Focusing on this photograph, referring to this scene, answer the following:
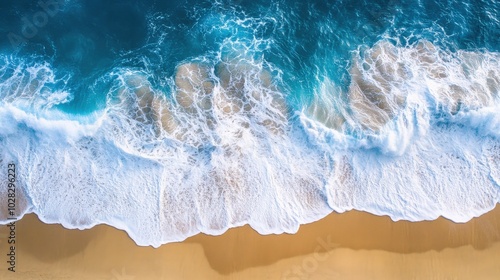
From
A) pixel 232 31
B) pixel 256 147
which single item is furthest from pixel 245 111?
pixel 232 31

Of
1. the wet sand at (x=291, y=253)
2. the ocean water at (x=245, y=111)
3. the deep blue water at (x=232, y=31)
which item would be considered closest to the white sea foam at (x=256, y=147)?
the ocean water at (x=245, y=111)

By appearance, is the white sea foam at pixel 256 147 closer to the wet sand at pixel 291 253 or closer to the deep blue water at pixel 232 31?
the wet sand at pixel 291 253

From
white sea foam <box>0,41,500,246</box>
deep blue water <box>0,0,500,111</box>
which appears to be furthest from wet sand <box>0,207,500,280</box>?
deep blue water <box>0,0,500,111</box>

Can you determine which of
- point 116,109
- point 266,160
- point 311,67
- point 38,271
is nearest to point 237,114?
point 266,160

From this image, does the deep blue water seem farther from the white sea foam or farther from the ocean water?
the white sea foam

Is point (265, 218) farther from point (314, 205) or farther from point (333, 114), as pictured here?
point (333, 114)

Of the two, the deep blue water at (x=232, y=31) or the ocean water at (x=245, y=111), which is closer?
the ocean water at (x=245, y=111)
